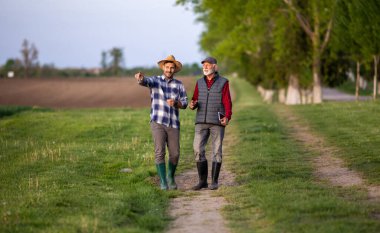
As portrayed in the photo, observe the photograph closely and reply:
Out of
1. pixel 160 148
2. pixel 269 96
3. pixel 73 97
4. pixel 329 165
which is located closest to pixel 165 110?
pixel 160 148

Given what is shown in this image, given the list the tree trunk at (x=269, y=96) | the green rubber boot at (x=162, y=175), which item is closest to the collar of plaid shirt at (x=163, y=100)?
the green rubber boot at (x=162, y=175)

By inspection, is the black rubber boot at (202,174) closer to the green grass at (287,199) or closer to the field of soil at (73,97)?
the green grass at (287,199)

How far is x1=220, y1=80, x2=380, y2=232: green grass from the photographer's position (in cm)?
840

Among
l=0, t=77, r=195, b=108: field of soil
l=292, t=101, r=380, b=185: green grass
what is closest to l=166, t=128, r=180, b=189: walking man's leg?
l=292, t=101, r=380, b=185: green grass

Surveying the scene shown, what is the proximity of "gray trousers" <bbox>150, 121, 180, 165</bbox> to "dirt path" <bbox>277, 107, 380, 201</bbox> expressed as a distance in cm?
263

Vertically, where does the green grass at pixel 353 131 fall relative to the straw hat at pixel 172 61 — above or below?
below

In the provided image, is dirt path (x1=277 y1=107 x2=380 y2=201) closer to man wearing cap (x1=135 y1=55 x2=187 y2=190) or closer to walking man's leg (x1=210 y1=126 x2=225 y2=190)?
walking man's leg (x1=210 y1=126 x2=225 y2=190)

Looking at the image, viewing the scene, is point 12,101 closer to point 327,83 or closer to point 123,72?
point 327,83

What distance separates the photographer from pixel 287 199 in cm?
995

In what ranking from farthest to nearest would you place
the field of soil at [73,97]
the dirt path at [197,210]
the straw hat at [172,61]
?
the field of soil at [73,97], the straw hat at [172,61], the dirt path at [197,210]

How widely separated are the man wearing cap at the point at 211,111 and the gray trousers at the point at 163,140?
356mm

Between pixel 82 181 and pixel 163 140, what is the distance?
4.99 feet

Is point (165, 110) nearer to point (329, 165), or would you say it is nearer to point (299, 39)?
point (329, 165)

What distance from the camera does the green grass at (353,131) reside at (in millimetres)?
14156
